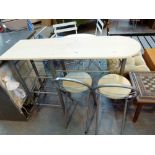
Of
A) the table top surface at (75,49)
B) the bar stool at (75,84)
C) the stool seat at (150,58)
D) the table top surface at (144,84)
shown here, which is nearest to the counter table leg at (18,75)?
the table top surface at (75,49)

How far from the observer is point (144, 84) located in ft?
4.90

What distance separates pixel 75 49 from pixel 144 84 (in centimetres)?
81

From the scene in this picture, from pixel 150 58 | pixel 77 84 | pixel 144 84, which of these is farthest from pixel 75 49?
pixel 150 58

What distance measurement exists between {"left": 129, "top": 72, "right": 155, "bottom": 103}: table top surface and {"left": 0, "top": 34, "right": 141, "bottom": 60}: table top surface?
430 mm

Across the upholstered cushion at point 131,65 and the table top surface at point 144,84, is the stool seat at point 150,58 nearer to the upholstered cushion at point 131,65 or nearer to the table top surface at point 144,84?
the upholstered cushion at point 131,65

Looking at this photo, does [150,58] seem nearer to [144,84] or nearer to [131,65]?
[131,65]

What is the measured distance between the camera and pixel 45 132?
1.57m

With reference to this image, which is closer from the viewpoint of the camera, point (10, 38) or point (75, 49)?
point (75, 49)

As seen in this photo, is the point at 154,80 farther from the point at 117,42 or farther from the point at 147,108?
the point at 117,42

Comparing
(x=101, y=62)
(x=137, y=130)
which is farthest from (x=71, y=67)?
(x=137, y=130)

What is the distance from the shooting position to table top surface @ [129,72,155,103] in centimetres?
136

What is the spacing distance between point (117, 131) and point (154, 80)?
659mm

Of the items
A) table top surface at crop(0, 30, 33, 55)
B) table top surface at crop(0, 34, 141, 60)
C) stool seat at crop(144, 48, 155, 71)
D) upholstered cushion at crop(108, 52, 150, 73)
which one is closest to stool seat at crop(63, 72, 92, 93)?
table top surface at crop(0, 34, 141, 60)

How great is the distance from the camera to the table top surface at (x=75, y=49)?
113 cm
